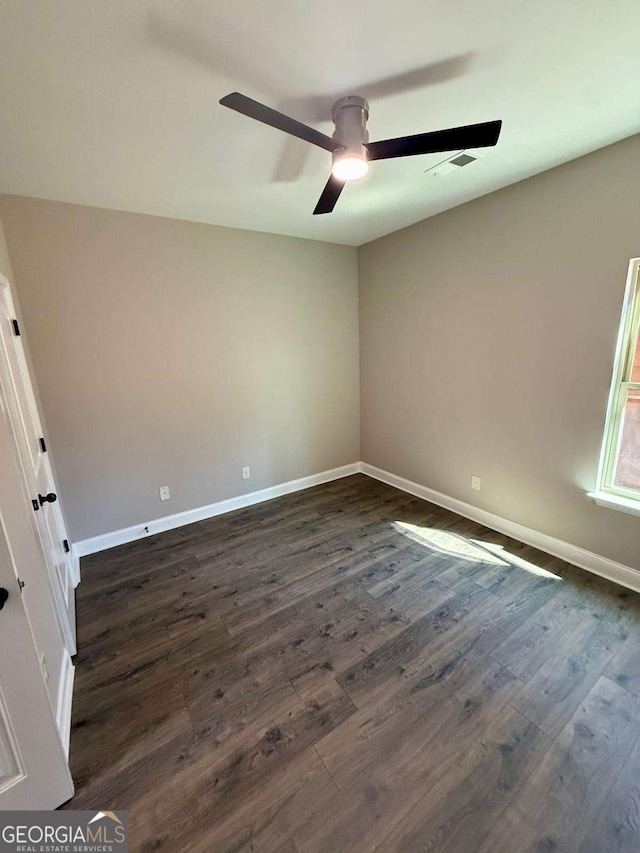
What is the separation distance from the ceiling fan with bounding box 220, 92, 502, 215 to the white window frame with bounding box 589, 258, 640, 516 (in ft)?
4.74

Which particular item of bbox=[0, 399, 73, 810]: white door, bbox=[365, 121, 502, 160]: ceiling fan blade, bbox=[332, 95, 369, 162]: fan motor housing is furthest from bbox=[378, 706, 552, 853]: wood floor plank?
bbox=[332, 95, 369, 162]: fan motor housing

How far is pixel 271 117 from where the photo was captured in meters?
1.25

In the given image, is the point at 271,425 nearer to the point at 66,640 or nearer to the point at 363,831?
the point at 66,640

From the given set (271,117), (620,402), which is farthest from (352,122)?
(620,402)

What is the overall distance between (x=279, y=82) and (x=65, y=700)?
9.40 feet

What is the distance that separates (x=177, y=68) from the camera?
1325 millimetres

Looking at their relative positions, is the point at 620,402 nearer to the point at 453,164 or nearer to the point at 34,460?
the point at 453,164

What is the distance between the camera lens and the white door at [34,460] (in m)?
1.60

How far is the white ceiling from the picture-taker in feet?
3.76

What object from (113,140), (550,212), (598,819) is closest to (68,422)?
(113,140)

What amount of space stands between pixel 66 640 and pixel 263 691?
1.07 m

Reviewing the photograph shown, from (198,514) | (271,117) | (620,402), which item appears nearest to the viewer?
(271,117)

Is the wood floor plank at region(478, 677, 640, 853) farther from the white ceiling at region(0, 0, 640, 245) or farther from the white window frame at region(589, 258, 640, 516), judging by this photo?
the white ceiling at region(0, 0, 640, 245)

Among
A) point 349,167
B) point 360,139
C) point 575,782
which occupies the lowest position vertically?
point 575,782
